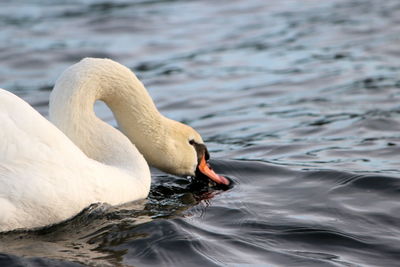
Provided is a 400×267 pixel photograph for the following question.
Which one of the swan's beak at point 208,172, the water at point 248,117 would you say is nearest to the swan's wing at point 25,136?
the water at point 248,117

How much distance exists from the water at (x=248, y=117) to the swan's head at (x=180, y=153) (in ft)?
0.84

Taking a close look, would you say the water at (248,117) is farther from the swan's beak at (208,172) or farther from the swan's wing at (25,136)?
the swan's wing at (25,136)

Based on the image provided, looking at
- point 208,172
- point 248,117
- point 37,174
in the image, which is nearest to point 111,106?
point 208,172

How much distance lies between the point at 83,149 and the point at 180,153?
0.87 meters

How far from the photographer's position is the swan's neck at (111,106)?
23.8 ft

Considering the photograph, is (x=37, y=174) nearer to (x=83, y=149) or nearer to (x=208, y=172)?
(x=83, y=149)

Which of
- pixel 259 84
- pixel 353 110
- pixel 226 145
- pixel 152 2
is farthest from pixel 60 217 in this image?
pixel 152 2

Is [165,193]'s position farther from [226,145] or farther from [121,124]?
[226,145]

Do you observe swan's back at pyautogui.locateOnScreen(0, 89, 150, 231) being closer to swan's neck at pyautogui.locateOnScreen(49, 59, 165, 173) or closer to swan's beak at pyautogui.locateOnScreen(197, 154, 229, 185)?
swan's neck at pyautogui.locateOnScreen(49, 59, 165, 173)

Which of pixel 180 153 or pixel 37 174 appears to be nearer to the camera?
pixel 37 174

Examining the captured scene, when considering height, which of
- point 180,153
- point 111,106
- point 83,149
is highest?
point 111,106

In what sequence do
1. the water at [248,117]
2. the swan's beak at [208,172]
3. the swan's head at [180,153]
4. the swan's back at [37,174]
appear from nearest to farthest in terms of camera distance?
1. the swan's back at [37,174]
2. the water at [248,117]
3. the swan's head at [180,153]
4. the swan's beak at [208,172]

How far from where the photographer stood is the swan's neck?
7250mm

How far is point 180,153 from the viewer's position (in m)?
7.74
